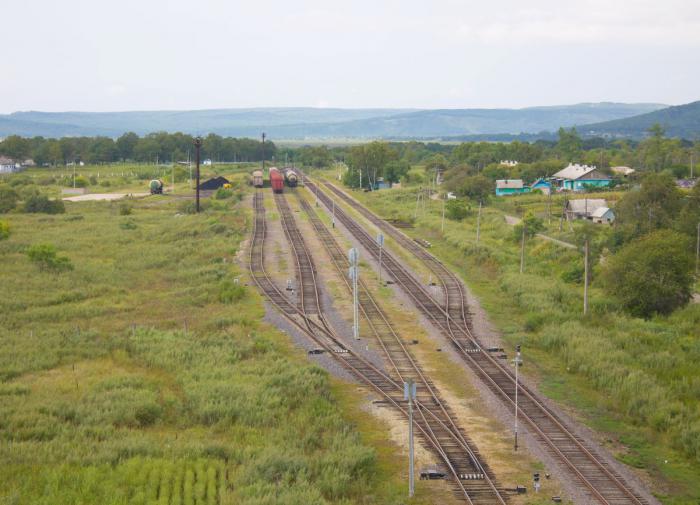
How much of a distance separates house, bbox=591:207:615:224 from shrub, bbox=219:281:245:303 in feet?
127

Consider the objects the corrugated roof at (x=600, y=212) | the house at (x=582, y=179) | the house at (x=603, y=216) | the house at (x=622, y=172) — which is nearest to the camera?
the house at (x=603, y=216)

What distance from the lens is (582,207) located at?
70562 millimetres

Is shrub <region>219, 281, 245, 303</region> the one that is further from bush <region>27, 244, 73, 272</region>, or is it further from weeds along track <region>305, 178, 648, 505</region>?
bush <region>27, 244, 73, 272</region>

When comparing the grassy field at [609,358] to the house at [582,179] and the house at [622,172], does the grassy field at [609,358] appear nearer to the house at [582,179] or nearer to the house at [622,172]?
the house at [582,179]

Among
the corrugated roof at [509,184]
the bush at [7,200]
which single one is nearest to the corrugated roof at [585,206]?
the corrugated roof at [509,184]

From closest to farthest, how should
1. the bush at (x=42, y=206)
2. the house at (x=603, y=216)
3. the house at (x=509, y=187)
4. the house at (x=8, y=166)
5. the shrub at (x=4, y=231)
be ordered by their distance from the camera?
the shrub at (x=4, y=231) → the house at (x=603, y=216) → the bush at (x=42, y=206) → the house at (x=509, y=187) → the house at (x=8, y=166)

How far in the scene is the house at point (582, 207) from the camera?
68750mm

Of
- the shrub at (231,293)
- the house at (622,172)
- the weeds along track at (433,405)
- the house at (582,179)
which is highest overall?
the house at (622,172)

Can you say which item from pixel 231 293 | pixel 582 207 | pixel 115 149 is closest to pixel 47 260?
pixel 231 293

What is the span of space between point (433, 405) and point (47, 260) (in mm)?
28545

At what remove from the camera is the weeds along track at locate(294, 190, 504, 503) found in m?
17.4

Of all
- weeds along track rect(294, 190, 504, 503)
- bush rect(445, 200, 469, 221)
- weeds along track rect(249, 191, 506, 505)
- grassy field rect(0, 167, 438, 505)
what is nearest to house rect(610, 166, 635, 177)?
bush rect(445, 200, 469, 221)

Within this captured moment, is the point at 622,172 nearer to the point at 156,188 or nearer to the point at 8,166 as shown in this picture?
the point at 156,188

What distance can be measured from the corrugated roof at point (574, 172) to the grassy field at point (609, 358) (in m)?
52.7
